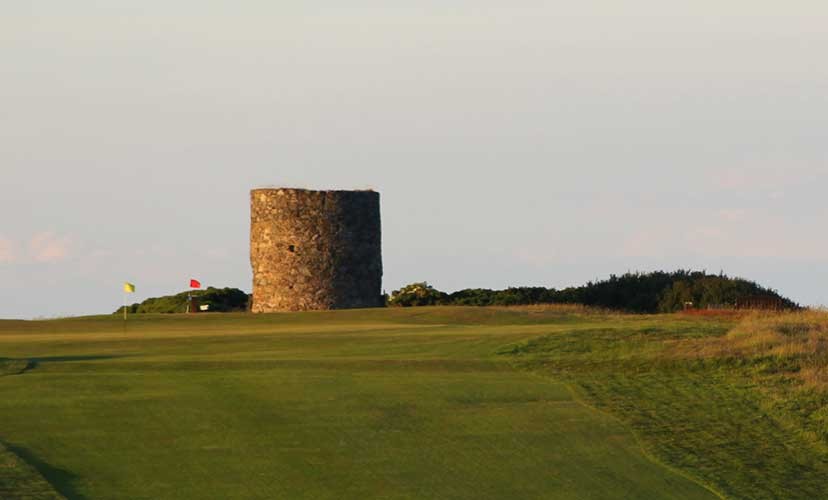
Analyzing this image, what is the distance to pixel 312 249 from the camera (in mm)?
44031

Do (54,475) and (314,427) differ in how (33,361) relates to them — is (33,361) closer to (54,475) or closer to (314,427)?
(314,427)

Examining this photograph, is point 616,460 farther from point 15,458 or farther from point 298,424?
point 15,458

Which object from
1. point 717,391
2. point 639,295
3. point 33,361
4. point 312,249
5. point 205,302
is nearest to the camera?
point 717,391

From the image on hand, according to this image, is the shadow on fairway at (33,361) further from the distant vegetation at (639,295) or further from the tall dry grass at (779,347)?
the distant vegetation at (639,295)

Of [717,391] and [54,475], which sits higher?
[717,391]

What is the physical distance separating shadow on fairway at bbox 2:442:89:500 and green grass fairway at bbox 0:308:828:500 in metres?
0.04

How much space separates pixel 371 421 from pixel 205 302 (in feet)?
105

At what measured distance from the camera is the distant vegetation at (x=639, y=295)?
44250 millimetres

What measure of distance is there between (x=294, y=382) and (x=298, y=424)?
3.04 metres

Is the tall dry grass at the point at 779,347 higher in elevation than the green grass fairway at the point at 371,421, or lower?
higher

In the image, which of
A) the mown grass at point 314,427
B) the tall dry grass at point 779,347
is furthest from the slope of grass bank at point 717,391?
the mown grass at point 314,427

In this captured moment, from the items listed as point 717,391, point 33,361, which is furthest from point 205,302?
point 717,391

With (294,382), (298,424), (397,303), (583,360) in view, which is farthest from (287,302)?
(298,424)

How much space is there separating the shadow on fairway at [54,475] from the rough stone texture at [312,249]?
26.9 meters
